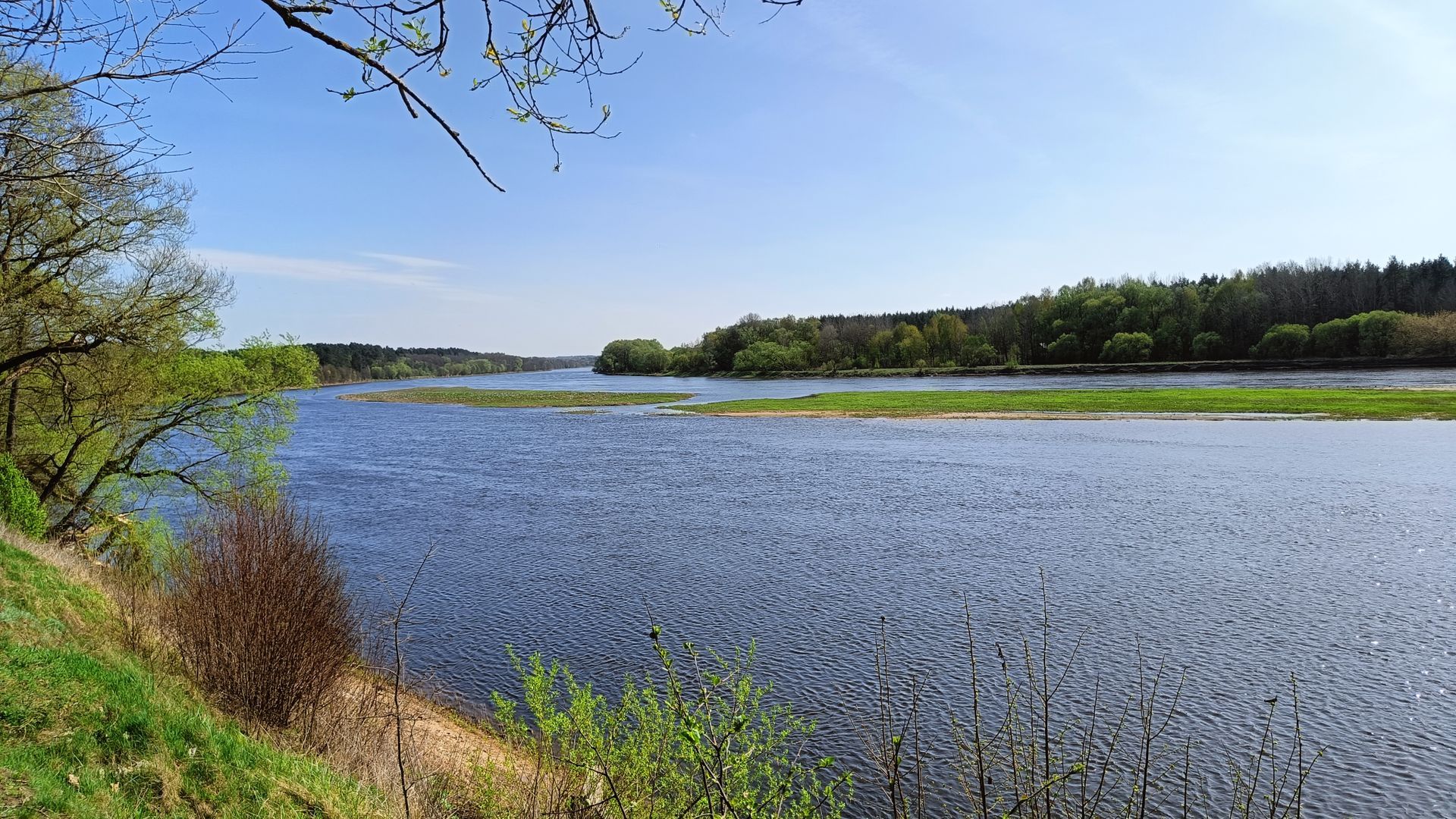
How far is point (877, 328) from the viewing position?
565 feet

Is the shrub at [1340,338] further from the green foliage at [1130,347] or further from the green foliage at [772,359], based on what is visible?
the green foliage at [772,359]

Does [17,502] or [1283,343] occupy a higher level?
[1283,343]

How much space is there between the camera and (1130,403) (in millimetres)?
56188

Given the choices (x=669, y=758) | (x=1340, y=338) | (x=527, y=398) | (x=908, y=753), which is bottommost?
(x=908, y=753)

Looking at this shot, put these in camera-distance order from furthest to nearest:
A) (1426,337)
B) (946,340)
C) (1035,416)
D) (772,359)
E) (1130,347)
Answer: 1. (772,359)
2. (946,340)
3. (1130,347)
4. (1426,337)
5. (1035,416)

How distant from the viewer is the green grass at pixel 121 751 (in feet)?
17.6

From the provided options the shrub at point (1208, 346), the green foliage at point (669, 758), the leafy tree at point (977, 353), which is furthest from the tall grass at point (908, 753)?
the leafy tree at point (977, 353)

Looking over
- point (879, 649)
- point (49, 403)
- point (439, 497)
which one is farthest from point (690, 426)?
point (879, 649)

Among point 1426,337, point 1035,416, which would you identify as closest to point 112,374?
point 1035,416

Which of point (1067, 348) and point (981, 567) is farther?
point (1067, 348)

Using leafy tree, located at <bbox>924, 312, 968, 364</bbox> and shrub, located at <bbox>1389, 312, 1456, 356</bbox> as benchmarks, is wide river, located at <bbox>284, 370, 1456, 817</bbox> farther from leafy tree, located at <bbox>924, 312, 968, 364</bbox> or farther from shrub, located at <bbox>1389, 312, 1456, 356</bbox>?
leafy tree, located at <bbox>924, 312, 968, 364</bbox>

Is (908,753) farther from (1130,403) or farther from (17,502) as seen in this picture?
(1130,403)

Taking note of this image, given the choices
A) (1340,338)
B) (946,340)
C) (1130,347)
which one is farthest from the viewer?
(946,340)

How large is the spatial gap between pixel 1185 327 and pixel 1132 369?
1585 centimetres
